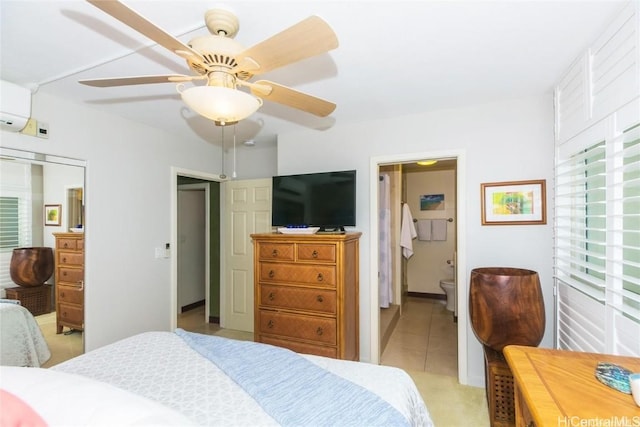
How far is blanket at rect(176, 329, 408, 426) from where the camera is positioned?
3.56ft

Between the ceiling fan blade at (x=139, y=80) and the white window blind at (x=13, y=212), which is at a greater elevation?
the ceiling fan blade at (x=139, y=80)

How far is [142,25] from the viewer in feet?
3.28

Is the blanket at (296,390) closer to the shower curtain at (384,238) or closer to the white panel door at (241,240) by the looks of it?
the white panel door at (241,240)

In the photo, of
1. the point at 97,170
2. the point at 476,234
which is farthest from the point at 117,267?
the point at 476,234

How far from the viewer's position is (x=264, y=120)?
9.70ft

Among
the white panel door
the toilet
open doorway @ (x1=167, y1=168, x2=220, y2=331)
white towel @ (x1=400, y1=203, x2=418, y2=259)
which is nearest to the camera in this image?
the white panel door

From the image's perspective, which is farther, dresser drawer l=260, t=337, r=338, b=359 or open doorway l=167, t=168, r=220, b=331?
open doorway l=167, t=168, r=220, b=331

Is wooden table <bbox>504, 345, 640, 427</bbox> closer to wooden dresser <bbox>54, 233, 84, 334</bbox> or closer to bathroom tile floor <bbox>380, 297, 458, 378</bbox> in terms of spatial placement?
bathroom tile floor <bbox>380, 297, 458, 378</bbox>

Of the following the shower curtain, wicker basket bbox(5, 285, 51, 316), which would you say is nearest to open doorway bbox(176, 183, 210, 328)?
wicker basket bbox(5, 285, 51, 316)

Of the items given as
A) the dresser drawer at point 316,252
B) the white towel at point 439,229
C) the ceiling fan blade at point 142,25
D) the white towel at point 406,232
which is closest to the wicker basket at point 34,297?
the dresser drawer at point 316,252

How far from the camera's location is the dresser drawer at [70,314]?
2.39 meters

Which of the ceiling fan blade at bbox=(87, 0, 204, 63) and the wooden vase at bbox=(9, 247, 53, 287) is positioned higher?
the ceiling fan blade at bbox=(87, 0, 204, 63)

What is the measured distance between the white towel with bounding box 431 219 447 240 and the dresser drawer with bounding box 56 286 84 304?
191 inches

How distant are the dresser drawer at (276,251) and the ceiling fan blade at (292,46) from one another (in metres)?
1.70
